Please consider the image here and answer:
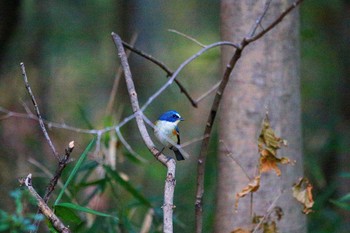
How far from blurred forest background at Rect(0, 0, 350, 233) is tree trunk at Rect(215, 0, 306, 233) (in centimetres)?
62

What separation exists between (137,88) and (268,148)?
455cm

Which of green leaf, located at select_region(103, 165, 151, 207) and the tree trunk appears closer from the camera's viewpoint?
the tree trunk

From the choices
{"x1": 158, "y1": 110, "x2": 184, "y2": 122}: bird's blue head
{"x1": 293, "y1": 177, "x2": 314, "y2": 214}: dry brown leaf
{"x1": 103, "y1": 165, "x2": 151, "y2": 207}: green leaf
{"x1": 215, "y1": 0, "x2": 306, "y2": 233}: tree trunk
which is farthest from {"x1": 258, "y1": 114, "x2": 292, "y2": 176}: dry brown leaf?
{"x1": 103, "y1": 165, "x2": 151, "y2": 207}: green leaf

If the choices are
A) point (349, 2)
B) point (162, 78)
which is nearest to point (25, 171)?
point (349, 2)

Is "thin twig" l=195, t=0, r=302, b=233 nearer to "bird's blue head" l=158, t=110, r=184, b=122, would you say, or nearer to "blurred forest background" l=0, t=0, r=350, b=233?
"bird's blue head" l=158, t=110, r=184, b=122

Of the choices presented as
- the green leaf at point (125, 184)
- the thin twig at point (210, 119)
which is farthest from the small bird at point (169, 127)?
the green leaf at point (125, 184)

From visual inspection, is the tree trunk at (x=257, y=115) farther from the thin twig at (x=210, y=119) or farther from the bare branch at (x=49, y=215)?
the bare branch at (x=49, y=215)

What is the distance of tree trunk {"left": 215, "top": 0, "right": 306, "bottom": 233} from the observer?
2811 millimetres

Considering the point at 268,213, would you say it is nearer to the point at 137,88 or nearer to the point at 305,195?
the point at 305,195

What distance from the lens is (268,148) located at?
8.41ft

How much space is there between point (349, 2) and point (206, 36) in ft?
9.20

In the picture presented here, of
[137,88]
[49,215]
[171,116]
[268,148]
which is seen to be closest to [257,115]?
[268,148]

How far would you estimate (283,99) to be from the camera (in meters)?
2.84

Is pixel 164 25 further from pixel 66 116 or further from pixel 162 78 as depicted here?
pixel 66 116
